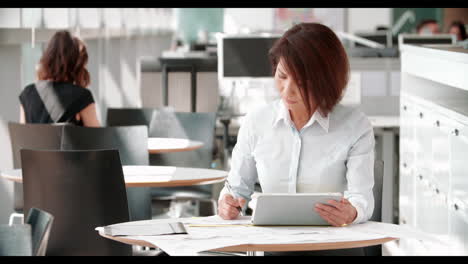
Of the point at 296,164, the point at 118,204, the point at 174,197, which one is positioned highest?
the point at 296,164

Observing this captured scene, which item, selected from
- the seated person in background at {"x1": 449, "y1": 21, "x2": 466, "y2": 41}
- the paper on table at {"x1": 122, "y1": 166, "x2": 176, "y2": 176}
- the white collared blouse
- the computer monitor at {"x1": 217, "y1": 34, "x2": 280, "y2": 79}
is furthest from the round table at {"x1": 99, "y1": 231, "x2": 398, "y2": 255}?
the seated person in background at {"x1": 449, "y1": 21, "x2": 466, "y2": 41}

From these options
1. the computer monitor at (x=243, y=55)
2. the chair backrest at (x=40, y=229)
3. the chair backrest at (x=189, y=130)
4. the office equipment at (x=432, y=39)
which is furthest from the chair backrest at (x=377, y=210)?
the office equipment at (x=432, y=39)

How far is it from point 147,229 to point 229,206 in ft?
0.95

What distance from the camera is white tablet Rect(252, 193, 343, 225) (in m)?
2.40

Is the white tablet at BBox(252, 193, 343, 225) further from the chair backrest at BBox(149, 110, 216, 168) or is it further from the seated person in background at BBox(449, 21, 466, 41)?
the seated person in background at BBox(449, 21, 466, 41)

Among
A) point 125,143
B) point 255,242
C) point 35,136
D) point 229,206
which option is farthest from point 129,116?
point 255,242

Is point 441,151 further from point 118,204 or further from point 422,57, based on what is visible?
point 118,204

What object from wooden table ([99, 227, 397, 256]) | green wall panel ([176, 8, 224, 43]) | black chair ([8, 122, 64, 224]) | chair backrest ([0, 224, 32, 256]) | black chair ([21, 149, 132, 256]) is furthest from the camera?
green wall panel ([176, 8, 224, 43])

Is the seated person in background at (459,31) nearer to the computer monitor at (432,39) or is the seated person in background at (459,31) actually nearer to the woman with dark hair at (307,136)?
the computer monitor at (432,39)

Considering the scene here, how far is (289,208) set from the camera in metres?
2.44

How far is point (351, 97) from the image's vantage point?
6.75m

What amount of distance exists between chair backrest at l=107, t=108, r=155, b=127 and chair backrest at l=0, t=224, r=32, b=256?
410 centimetres

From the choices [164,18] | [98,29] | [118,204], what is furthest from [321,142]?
[164,18]
